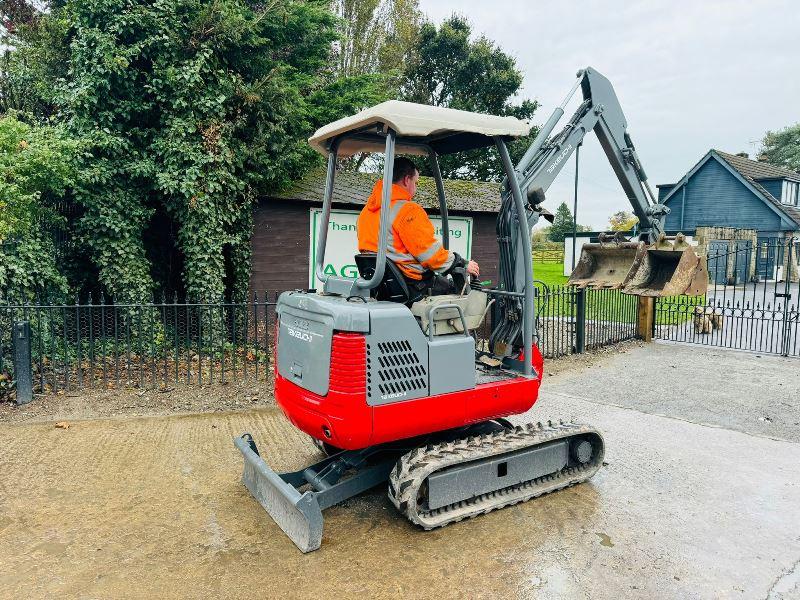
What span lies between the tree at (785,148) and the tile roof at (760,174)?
19.0m

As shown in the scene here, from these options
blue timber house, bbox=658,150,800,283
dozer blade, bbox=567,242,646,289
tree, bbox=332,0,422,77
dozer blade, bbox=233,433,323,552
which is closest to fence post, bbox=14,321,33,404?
dozer blade, bbox=233,433,323,552

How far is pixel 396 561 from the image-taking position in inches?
139

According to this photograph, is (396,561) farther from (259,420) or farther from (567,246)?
(567,246)

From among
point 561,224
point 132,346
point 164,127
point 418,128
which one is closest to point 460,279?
point 418,128

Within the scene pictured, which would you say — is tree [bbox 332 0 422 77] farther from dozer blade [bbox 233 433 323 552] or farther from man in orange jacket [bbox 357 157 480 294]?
dozer blade [bbox 233 433 323 552]

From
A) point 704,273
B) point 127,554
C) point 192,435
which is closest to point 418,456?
point 127,554

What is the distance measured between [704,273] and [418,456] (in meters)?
4.03

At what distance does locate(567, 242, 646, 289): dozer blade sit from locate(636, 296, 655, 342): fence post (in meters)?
4.92

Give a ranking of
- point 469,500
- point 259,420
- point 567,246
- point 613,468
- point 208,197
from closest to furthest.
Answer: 1. point 469,500
2. point 613,468
3. point 259,420
4. point 208,197
5. point 567,246

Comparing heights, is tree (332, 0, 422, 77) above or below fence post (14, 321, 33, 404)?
above

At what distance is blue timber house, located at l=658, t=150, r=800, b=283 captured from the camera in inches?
1167

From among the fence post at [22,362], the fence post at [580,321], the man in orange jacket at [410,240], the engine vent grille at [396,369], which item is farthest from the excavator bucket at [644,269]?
the fence post at [22,362]

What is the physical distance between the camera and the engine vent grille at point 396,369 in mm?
3574

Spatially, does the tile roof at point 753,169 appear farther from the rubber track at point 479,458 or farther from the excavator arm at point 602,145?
the rubber track at point 479,458
